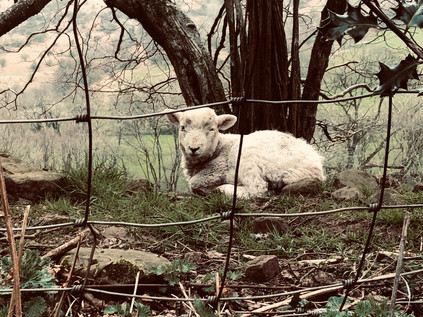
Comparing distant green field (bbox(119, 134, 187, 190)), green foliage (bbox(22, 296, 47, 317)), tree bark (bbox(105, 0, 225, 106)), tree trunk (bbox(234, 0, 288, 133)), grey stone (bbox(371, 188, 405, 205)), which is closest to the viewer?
green foliage (bbox(22, 296, 47, 317))

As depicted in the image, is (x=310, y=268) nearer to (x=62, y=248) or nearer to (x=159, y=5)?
(x=62, y=248)

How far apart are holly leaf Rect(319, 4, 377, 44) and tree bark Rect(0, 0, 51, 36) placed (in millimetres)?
6413

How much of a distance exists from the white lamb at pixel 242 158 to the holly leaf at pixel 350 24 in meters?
3.50

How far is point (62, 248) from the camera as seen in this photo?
274 centimetres

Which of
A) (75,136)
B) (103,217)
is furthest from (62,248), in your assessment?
(75,136)

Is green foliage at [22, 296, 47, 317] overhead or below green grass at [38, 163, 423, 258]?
overhead

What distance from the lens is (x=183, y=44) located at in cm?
718

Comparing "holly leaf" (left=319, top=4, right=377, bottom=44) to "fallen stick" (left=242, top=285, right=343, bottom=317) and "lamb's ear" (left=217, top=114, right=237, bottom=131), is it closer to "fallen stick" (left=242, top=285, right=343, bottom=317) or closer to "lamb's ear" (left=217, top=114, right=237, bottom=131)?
"fallen stick" (left=242, top=285, right=343, bottom=317)

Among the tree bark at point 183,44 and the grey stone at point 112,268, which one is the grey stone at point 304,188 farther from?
the grey stone at point 112,268

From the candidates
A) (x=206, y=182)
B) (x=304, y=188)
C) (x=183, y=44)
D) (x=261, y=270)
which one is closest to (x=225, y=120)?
(x=206, y=182)

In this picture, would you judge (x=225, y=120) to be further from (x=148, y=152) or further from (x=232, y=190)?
(x=148, y=152)

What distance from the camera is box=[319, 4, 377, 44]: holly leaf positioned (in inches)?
79.9

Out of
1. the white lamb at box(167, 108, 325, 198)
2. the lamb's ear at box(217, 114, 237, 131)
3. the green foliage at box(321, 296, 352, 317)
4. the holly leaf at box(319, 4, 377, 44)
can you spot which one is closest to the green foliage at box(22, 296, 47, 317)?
the green foliage at box(321, 296, 352, 317)

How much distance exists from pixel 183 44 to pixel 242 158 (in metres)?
2.21
